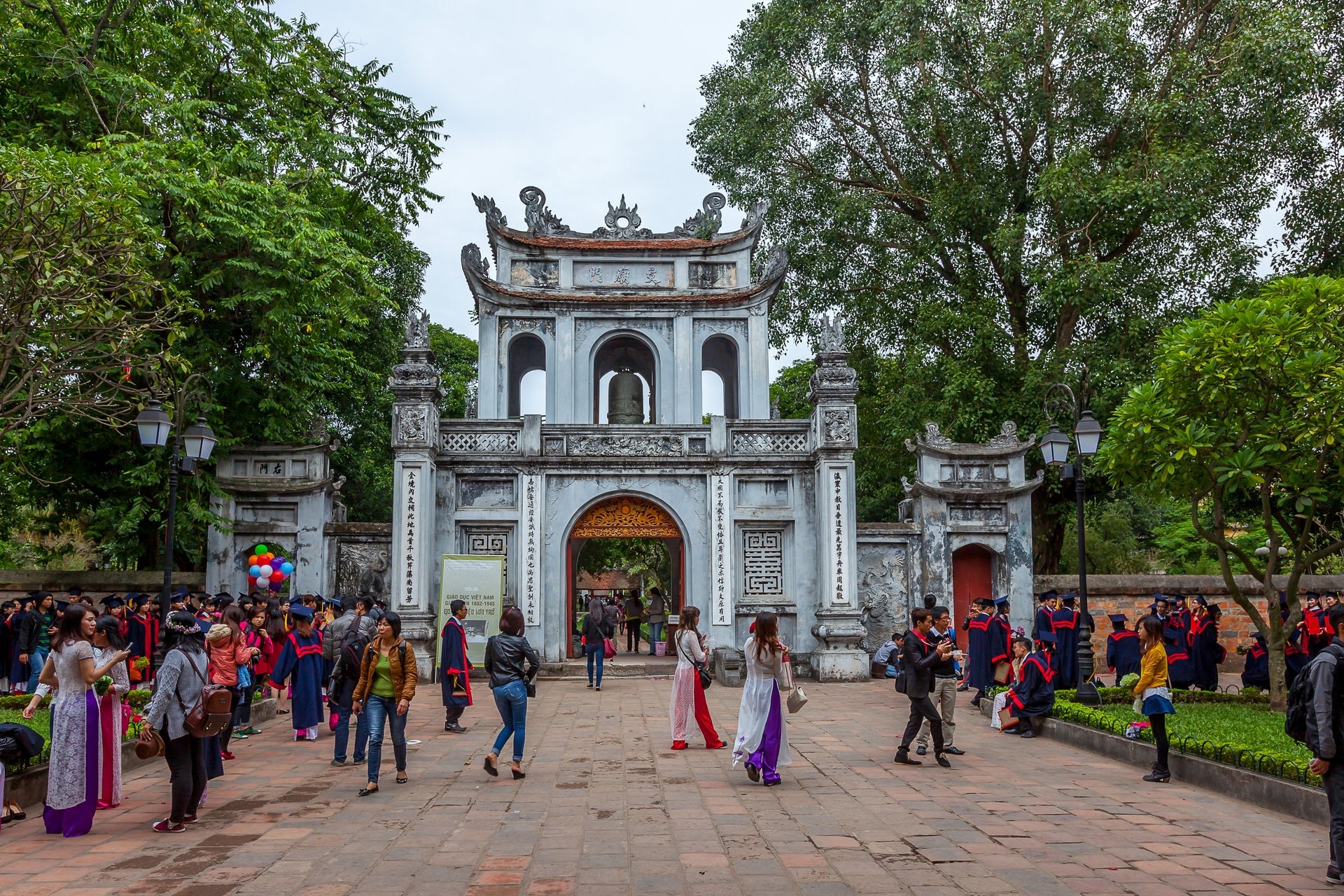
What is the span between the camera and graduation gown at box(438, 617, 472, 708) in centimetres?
1195

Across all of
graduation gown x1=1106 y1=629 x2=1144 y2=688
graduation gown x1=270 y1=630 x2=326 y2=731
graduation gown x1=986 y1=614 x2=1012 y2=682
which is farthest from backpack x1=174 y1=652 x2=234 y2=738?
graduation gown x1=1106 y1=629 x2=1144 y2=688

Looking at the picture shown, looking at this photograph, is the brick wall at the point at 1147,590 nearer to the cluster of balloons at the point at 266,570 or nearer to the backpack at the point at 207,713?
the cluster of balloons at the point at 266,570

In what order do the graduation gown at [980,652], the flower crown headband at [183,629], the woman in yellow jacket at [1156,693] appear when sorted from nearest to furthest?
the flower crown headband at [183,629], the woman in yellow jacket at [1156,693], the graduation gown at [980,652]

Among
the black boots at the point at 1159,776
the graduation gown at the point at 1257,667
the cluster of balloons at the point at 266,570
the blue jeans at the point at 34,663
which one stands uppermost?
the cluster of balloons at the point at 266,570

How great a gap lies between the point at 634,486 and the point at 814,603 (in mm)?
3959

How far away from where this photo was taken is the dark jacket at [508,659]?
9.00m

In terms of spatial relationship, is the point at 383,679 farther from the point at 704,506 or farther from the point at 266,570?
the point at 704,506

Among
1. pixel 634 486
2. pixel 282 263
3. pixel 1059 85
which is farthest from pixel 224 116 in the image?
pixel 1059 85

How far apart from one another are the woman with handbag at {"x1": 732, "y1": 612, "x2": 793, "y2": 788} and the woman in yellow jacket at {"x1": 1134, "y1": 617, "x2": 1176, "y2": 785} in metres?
3.23

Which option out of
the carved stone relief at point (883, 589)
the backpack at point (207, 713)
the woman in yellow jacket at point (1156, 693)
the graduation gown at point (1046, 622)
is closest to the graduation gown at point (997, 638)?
the graduation gown at point (1046, 622)

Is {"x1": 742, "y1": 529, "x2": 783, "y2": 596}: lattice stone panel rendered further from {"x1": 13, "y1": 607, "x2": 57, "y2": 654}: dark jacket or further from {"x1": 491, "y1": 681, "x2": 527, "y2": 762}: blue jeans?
{"x1": 13, "y1": 607, "x2": 57, "y2": 654}: dark jacket

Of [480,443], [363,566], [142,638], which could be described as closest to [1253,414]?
[480,443]

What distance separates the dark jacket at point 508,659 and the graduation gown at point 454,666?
2.86 meters

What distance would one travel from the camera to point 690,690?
10.9 metres
